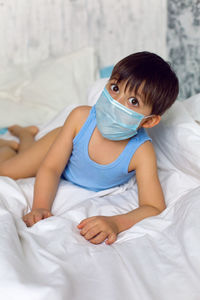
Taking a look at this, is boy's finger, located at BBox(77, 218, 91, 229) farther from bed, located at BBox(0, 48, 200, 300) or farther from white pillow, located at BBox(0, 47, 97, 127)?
white pillow, located at BBox(0, 47, 97, 127)

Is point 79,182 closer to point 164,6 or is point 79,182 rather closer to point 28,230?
point 28,230

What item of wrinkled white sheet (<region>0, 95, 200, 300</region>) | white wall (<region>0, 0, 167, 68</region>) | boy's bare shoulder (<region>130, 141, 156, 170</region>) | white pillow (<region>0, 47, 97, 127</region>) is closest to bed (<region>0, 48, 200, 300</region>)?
wrinkled white sheet (<region>0, 95, 200, 300</region>)

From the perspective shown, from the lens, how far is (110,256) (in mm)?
928

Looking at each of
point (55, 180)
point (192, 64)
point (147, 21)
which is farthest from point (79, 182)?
point (147, 21)

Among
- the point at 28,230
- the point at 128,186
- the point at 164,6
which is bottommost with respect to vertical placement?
the point at 128,186

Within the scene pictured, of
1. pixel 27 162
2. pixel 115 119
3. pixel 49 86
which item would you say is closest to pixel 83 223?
pixel 115 119

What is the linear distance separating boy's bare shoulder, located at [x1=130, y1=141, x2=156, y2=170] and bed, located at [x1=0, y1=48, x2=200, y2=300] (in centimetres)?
12

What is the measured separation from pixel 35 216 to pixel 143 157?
0.37 m

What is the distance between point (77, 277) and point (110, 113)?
0.48m

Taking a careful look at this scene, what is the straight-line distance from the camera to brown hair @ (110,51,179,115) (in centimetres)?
113

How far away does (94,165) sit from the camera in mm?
1270

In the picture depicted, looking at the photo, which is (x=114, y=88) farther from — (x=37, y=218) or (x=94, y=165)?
(x=37, y=218)

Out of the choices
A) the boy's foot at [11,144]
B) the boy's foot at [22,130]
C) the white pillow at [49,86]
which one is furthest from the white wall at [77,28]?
the boy's foot at [11,144]

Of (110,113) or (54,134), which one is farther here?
(54,134)
